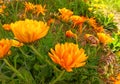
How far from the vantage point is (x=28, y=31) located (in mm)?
1296

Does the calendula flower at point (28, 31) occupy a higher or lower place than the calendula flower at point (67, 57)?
higher

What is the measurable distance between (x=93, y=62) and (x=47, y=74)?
1.44ft

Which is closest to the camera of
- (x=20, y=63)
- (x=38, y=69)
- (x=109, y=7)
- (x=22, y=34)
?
(x=22, y=34)

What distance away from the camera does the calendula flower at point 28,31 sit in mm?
1295

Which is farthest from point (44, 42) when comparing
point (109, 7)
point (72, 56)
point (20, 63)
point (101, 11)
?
point (109, 7)

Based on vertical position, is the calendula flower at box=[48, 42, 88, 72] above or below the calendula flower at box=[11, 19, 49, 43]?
below

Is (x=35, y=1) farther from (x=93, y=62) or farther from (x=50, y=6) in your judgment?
(x=93, y=62)

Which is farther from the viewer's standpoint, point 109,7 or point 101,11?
point 109,7

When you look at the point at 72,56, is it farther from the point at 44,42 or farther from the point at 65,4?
the point at 65,4

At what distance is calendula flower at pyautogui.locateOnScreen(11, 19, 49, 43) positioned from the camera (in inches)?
51.0

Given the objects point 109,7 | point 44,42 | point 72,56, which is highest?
point 72,56

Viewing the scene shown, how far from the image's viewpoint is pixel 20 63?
2057mm

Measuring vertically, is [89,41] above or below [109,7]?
above

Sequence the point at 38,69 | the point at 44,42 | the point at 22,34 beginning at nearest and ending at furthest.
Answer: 1. the point at 22,34
2. the point at 38,69
3. the point at 44,42
